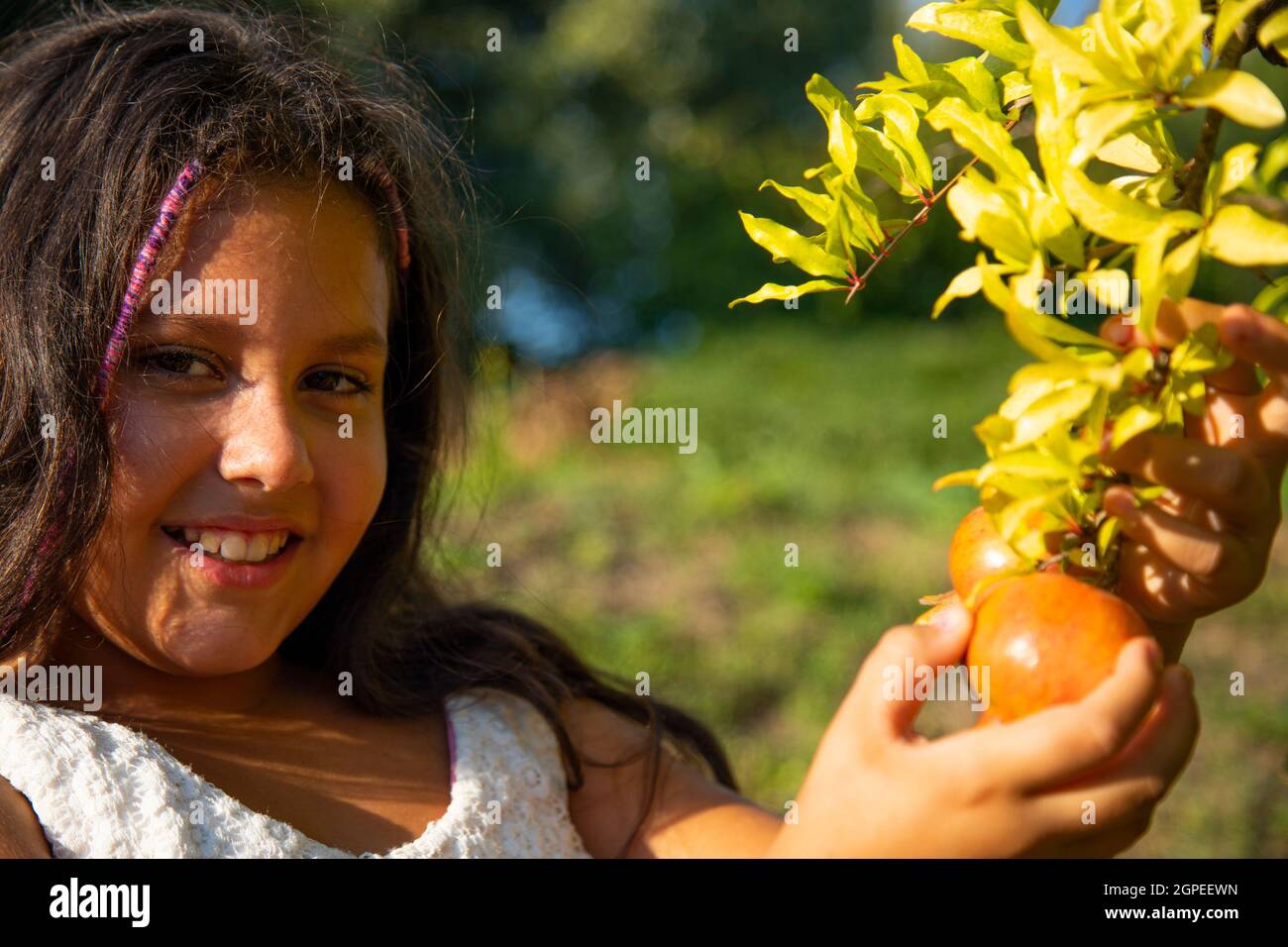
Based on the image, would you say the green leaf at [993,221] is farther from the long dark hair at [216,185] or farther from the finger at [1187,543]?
the long dark hair at [216,185]

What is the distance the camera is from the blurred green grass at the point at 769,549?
3.32 metres

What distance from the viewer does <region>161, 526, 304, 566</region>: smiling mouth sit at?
5.07 ft

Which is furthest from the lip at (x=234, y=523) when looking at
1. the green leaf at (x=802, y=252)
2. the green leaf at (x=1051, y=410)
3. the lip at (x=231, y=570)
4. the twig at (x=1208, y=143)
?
the twig at (x=1208, y=143)

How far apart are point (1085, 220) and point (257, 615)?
1.13 metres

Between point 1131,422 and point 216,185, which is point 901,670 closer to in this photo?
point 1131,422

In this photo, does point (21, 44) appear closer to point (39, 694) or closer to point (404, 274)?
point (404, 274)

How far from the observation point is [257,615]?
1.59 metres

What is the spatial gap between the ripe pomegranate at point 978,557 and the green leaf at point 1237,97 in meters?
0.37

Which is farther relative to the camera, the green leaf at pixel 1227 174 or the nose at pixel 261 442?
the nose at pixel 261 442

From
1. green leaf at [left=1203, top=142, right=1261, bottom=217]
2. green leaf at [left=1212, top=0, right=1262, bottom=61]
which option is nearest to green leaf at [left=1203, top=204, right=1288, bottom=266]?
green leaf at [left=1203, top=142, right=1261, bottom=217]

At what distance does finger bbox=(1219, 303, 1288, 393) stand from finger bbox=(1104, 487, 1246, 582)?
5.8 inches

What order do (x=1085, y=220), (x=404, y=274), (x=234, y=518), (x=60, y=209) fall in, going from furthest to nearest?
(x=404, y=274) → (x=60, y=209) → (x=234, y=518) → (x=1085, y=220)

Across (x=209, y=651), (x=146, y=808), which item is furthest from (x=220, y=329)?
(x=146, y=808)
